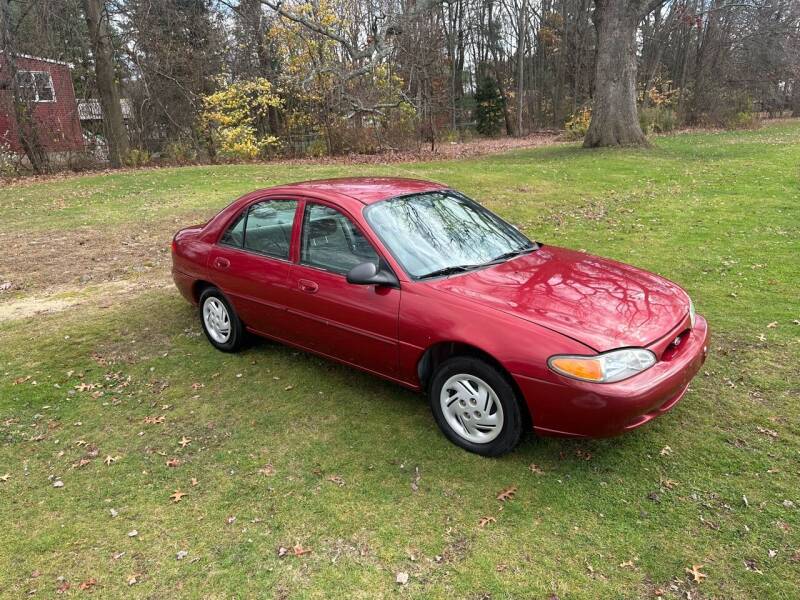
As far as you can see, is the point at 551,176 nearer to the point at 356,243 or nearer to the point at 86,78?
the point at 356,243

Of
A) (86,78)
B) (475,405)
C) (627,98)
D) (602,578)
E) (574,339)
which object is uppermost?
(86,78)

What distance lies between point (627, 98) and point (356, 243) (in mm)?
19037

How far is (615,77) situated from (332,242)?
1867cm

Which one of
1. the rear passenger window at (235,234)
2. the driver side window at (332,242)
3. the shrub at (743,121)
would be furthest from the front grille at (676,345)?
the shrub at (743,121)

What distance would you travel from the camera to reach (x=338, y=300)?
3961mm

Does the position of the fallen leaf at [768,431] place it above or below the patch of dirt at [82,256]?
below

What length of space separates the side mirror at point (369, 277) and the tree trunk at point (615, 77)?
18906mm

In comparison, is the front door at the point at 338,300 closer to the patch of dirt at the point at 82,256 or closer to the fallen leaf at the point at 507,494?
the fallen leaf at the point at 507,494

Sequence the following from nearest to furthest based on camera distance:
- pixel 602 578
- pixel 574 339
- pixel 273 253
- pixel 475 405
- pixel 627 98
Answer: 1. pixel 602 578
2. pixel 574 339
3. pixel 475 405
4. pixel 273 253
5. pixel 627 98

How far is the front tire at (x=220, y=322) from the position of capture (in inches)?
197

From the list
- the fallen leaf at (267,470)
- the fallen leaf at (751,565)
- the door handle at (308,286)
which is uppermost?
the door handle at (308,286)

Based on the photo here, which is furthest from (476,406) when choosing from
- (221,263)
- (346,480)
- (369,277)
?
(221,263)

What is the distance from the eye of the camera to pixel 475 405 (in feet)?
11.3

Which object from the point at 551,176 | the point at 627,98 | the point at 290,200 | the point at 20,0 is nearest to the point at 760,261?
the point at 290,200
